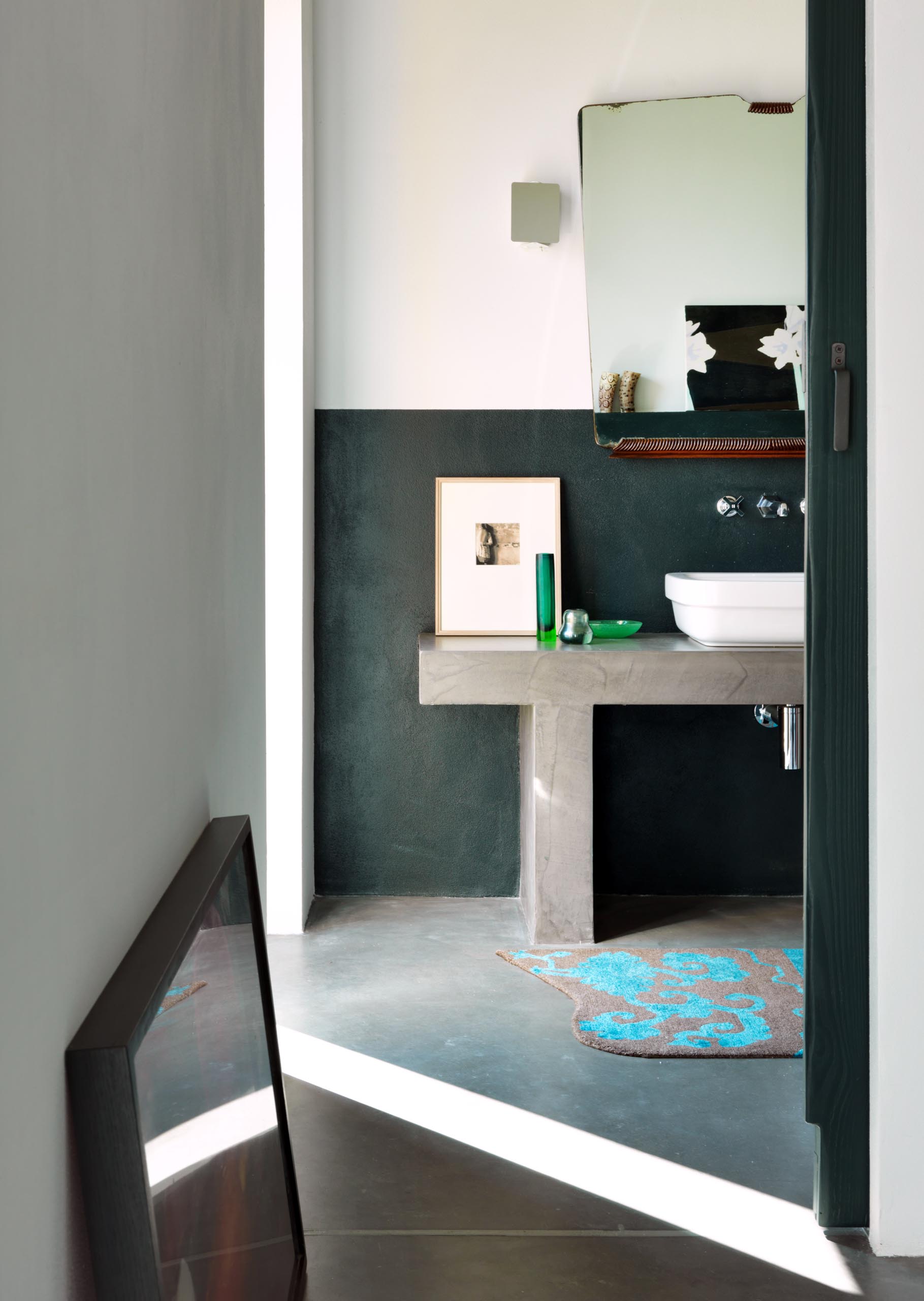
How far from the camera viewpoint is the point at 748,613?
140 inches

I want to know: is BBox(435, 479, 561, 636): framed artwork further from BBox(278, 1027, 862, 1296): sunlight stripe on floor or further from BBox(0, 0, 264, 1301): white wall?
BBox(0, 0, 264, 1301): white wall

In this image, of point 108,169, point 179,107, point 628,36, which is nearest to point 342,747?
point 628,36

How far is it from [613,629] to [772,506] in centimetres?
73

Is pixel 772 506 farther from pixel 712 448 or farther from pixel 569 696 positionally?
pixel 569 696

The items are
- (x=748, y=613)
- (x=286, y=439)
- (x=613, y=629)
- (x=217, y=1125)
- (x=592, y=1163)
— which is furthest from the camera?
(x=613, y=629)

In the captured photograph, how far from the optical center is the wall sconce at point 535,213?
12.7 ft

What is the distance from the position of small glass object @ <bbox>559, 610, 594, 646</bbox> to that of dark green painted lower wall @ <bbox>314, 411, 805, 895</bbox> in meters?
0.34

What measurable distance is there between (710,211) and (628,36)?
64cm

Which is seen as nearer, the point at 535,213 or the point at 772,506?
the point at 535,213

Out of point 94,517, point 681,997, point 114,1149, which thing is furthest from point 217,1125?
point 681,997

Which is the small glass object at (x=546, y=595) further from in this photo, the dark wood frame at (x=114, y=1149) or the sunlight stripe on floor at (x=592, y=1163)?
the dark wood frame at (x=114, y=1149)

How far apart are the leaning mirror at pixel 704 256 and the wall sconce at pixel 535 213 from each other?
0.42 ft

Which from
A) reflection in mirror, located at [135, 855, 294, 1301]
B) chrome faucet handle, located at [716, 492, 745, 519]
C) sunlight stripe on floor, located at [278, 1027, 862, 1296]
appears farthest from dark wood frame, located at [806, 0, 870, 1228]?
chrome faucet handle, located at [716, 492, 745, 519]

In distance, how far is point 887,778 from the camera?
2010 millimetres
